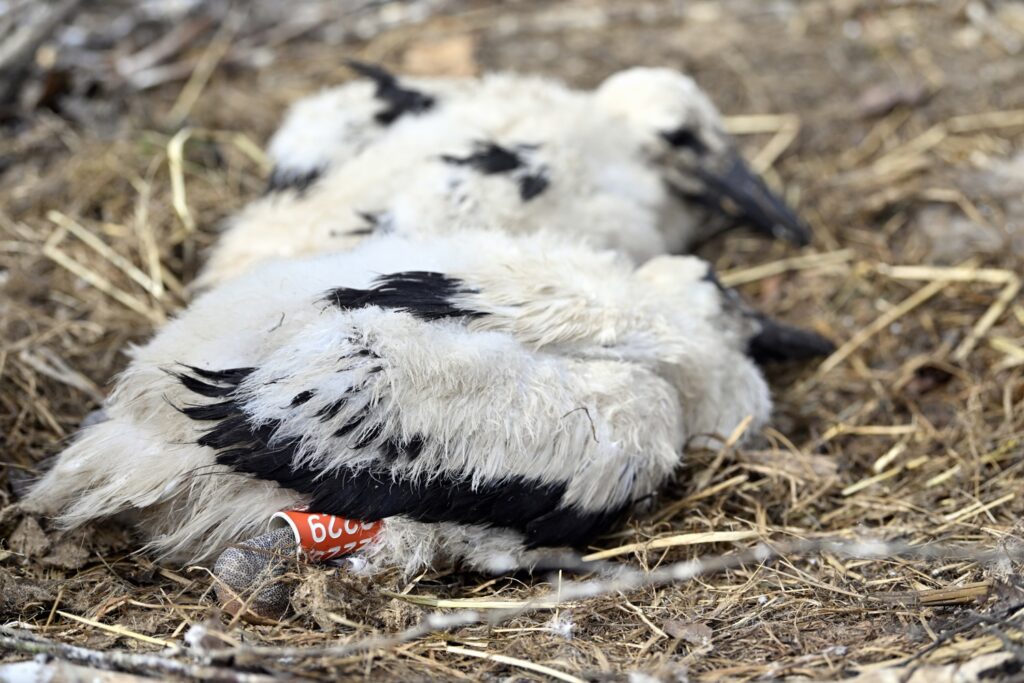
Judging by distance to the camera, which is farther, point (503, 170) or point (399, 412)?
point (503, 170)

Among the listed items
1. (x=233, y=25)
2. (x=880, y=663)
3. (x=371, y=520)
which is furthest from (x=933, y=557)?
(x=233, y=25)

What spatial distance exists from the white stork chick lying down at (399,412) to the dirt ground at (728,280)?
164mm

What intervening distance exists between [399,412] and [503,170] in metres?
1.37

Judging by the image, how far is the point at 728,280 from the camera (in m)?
4.22

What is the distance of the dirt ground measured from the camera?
7.64ft

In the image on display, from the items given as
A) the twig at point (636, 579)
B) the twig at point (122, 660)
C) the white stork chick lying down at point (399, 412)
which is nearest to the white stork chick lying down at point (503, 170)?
the white stork chick lying down at point (399, 412)

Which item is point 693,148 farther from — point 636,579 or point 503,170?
point 636,579

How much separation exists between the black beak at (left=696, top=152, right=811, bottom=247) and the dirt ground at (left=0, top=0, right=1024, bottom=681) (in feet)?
0.37

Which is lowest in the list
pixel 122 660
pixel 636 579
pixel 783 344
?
pixel 783 344

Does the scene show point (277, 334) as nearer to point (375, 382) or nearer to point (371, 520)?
point (375, 382)

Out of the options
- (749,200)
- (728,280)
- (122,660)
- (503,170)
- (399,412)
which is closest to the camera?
(122,660)

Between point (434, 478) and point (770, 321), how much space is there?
5.29ft

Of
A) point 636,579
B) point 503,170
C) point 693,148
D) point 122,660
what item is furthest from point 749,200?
point 122,660

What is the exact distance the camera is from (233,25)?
543cm
